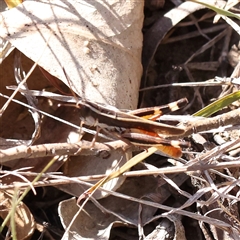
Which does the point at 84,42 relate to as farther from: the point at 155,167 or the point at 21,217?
the point at 21,217

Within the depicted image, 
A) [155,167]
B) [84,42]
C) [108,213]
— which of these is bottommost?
[108,213]

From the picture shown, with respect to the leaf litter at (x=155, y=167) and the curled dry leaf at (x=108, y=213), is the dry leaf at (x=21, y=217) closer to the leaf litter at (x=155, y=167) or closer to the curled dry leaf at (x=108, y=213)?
the leaf litter at (x=155, y=167)

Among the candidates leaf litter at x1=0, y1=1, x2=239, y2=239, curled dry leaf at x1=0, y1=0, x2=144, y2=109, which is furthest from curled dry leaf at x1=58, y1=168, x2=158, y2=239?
curled dry leaf at x1=0, y1=0, x2=144, y2=109

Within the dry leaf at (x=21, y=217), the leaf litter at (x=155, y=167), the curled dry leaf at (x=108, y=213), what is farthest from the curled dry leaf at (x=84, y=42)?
the dry leaf at (x=21, y=217)

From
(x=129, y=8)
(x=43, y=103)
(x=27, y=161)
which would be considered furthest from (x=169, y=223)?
(x=129, y=8)

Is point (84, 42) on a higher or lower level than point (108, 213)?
higher

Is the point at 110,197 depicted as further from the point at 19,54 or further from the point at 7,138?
the point at 19,54

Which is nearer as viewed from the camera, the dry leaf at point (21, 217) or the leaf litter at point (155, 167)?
the leaf litter at point (155, 167)

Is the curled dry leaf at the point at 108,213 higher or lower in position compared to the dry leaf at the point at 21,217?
lower

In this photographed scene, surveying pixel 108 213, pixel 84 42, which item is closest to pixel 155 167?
pixel 108 213
